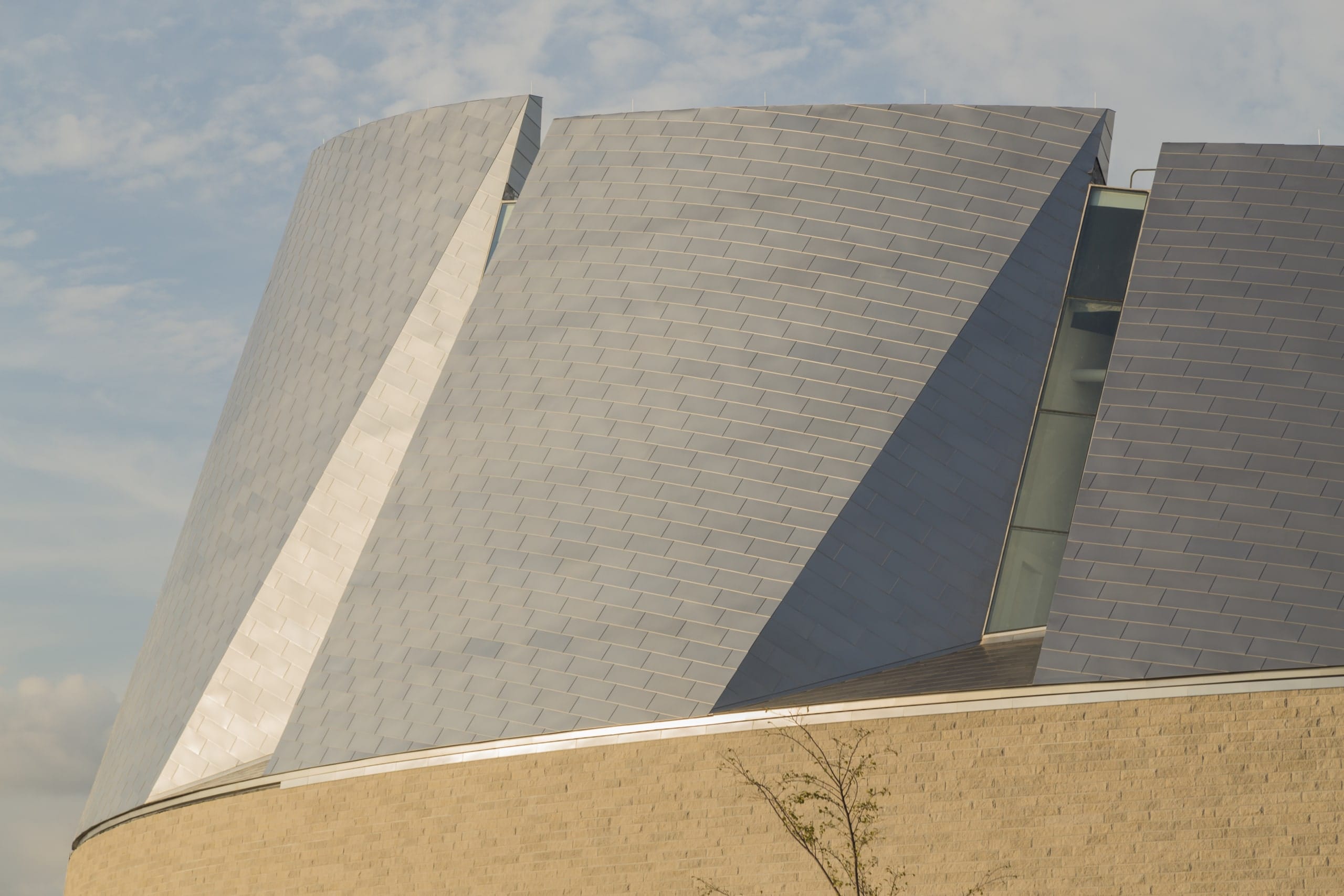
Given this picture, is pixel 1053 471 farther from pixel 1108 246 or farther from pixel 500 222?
pixel 500 222

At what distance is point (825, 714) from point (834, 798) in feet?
3.20

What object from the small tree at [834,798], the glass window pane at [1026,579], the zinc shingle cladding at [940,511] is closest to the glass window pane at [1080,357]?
→ the zinc shingle cladding at [940,511]

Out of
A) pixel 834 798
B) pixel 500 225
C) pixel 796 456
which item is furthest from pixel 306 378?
pixel 834 798

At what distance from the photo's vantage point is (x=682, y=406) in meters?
18.4

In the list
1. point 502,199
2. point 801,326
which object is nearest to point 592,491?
point 801,326

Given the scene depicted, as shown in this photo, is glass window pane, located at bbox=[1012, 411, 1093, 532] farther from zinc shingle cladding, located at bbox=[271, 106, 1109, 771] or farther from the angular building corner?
zinc shingle cladding, located at bbox=[271, 106, 1109, 771]

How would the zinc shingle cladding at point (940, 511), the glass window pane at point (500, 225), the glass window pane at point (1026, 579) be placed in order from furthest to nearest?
1. the glass window pane at point (500, 225)
2. the glass window pane at point (1026, 579)
3. the zinc shingle cladding at point (940, 511)

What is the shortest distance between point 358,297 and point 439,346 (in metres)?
2.46

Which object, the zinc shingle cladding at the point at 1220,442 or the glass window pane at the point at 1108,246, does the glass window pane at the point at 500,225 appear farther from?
the zinc shingle cladding at the point at 1220,442

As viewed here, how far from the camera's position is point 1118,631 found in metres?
15.0

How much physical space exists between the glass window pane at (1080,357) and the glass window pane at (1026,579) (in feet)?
6.45

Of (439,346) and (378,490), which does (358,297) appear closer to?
(439,346)

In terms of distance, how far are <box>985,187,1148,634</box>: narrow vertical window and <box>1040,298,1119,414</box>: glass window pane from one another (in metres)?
0.01

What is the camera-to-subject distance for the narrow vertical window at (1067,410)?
17.7m
